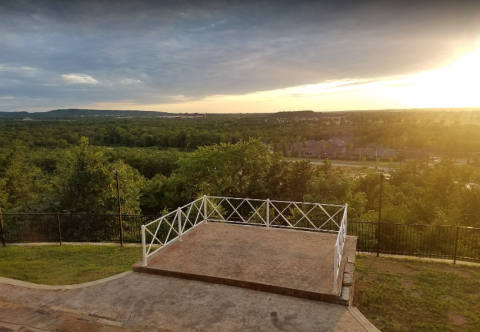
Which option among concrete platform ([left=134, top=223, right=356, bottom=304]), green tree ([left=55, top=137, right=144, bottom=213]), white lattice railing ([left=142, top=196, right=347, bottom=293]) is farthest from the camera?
green tree ([left=55, top=137, right=144, bottom=213])

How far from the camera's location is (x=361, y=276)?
9.20m

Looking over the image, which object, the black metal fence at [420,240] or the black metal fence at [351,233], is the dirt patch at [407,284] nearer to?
the black metal fence at [351,233]

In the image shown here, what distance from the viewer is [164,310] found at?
699 cm

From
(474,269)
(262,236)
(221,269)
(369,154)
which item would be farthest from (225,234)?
(369,154)

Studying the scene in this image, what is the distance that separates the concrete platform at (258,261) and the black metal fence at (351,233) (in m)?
3.12

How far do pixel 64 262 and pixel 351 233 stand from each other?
12.0 m

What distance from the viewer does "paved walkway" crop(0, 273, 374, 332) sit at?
646 centimetres

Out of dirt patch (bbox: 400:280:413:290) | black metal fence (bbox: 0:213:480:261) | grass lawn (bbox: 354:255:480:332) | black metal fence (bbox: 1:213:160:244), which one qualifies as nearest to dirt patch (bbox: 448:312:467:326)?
grass lawn (bbox: 354:255:480:332)

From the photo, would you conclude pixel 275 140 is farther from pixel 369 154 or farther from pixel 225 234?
pixel 225 234

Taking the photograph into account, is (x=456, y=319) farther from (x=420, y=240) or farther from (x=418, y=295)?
(x=420, y=240)

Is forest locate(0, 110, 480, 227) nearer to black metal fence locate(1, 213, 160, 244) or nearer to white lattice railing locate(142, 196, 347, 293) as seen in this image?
black metal fence locate(1, 213, 160, 244)

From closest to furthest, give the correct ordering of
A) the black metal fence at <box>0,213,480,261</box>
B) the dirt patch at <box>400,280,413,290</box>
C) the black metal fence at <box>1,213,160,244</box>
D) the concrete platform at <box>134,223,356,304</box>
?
the concrete platform at <box>134,223,356,304</box>, the dirt patch at <box>400,280,413,290</box>, the black metal fence at <box>0,213,480,261</box>, the black metal fence at <box>1,213,160,244</box>

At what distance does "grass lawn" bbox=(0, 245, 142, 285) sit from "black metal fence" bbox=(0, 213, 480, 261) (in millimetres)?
1767

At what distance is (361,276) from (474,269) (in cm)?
361
